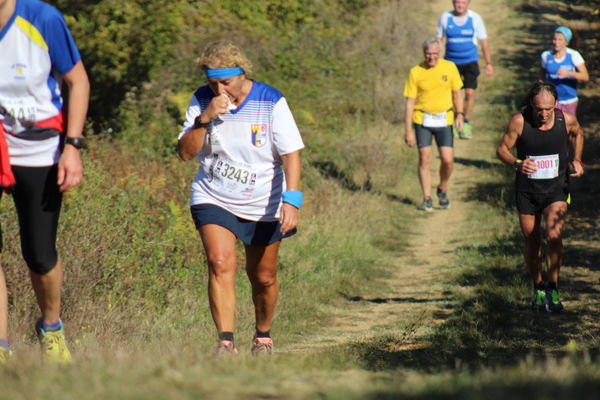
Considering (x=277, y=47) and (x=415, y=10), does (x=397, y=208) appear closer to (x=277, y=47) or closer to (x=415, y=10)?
(x=277, y=47)

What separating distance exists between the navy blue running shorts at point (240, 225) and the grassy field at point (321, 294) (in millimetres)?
768

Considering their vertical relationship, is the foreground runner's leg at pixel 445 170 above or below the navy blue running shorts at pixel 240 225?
below

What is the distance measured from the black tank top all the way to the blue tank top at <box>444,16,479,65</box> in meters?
6.75

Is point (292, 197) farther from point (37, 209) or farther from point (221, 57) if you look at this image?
point (37, 209)

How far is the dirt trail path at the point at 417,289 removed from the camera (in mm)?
7781

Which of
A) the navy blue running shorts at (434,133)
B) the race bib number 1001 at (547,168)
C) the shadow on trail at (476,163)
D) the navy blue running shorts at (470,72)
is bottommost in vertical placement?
the shadow on trail at (476,163)

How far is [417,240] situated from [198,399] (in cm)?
845

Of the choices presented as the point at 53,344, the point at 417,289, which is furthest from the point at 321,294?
the point at 53,344

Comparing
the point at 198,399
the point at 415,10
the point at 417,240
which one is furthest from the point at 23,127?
the point at 415,10

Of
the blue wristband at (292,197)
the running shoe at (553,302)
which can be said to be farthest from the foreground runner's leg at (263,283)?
the running shoe at (553,302)

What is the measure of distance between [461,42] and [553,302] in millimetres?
7448

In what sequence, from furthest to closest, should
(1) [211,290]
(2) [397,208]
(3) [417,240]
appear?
1. (2) [397,208]
2. (3) [417,240]
3. (1) [211,290]

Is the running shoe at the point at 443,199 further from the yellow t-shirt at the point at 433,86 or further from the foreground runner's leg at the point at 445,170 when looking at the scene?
the yellow t-shirt at the point at 433,86

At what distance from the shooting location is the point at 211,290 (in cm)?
571
